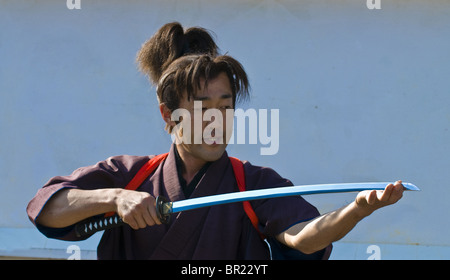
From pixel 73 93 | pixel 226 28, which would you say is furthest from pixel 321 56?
pixel 73 93

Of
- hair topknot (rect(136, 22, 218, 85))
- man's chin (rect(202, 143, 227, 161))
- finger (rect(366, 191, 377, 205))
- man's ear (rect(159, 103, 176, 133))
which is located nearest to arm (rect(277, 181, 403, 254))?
finger (rect(366, 191, 377, 205))

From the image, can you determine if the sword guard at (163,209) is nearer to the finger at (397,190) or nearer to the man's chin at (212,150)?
the man's chin at (212,150)

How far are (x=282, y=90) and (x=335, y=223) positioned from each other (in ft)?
5.08

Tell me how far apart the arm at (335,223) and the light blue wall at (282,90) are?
1.30 m

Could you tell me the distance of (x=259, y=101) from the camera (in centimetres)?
300

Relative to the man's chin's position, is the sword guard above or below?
below

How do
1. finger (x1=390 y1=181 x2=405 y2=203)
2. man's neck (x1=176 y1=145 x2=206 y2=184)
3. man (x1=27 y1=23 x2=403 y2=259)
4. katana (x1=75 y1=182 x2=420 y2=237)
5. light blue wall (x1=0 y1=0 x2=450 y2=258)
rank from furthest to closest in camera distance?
1. light blue wall (x1=0 y1=0 x2=450 y2=258)
2. man's neck (x1=176 y1=145 x2=206 y2=184)
3. man (x1=27 y1=23 x2=403 y2=259)
4. katana (x1=75 y1=182 x2=420 y2=237)
5. finger (x1=390 y1=181 x2=405 y2=203)

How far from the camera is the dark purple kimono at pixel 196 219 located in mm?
1676

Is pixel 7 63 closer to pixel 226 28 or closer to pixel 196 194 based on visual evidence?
pixel 226 28

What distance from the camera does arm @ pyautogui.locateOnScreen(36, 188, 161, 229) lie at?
60.9 inches

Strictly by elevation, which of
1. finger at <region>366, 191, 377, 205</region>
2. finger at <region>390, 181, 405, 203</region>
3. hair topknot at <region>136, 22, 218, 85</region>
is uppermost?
hair topknot at <region>136, 22, 218, 85</region>

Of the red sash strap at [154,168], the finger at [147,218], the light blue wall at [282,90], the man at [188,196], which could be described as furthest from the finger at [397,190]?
the light blue wall at [282,90]

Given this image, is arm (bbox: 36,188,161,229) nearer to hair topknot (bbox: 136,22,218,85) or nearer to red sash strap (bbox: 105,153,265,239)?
red sash strap (bbox: 105,153,265,239)

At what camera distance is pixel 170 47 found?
75.2 inches
